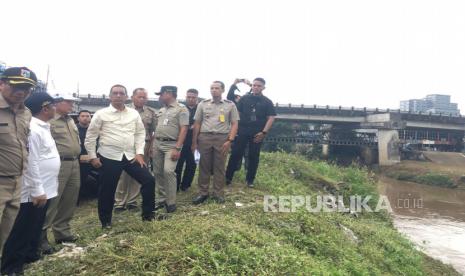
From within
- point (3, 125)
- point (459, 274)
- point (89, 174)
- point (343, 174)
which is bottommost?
point (459, 274)

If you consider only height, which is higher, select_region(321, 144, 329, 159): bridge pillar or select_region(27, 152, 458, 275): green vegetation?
select_region(27, 152, 458, 275): green vegetation

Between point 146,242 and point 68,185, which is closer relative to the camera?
point 146,242

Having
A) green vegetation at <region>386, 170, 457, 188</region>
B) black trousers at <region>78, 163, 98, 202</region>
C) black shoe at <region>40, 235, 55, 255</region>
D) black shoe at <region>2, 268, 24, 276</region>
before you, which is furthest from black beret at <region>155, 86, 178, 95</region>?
green vegetation at <region>386, 170, 457, 188</region>

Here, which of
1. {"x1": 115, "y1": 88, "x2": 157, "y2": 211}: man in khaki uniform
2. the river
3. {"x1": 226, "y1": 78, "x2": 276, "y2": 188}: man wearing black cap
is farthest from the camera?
the river

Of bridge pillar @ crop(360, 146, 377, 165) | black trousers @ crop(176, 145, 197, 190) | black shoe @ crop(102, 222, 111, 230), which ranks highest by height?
black trousers @ crop(176, 145, 197, 190)

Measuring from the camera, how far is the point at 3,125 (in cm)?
273

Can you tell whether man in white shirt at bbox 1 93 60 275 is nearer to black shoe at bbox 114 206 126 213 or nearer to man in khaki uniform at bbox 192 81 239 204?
black shoe at bbox 114 206 126 213

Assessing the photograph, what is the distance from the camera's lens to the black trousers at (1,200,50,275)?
124 inches

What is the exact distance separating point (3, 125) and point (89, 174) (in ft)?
12.1

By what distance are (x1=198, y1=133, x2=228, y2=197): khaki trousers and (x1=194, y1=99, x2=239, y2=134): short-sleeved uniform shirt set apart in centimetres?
10

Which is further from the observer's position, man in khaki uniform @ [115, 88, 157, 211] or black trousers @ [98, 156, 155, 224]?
man in khaki uniform @ [115, 88, 157, 211]

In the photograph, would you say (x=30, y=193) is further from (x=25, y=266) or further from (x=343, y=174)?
(x=343, y=174)

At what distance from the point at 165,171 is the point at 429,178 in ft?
71.2

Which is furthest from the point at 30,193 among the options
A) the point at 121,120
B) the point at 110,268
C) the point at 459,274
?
the point at 459,274
